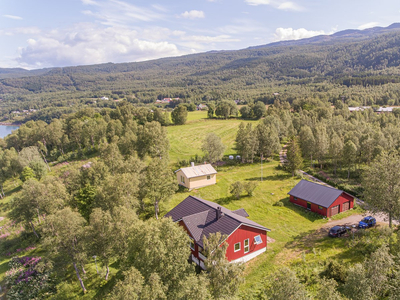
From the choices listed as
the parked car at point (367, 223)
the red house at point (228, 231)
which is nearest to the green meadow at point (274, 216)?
the red house at point (228, 231)

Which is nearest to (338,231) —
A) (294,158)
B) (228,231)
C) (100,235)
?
(228,231)

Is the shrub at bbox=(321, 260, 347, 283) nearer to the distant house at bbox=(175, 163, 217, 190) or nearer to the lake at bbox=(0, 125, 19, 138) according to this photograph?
the distant house at bbox=(175, 163, 217, 190)

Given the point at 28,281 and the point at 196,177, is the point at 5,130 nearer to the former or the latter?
the point at 196,177

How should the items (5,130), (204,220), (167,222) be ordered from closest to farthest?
(167,222) → (204,220) → (5,130)

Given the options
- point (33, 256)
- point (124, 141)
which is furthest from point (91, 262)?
point (124, 141)

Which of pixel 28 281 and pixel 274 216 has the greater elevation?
pixel 28 281

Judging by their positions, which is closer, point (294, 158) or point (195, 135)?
point (294, 158)

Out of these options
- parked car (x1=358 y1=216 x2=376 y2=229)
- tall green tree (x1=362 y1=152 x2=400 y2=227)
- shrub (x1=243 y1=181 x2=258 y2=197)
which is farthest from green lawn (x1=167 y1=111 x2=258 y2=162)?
tall green tree (x1=362 y1=152 x2=400 y2=227)
